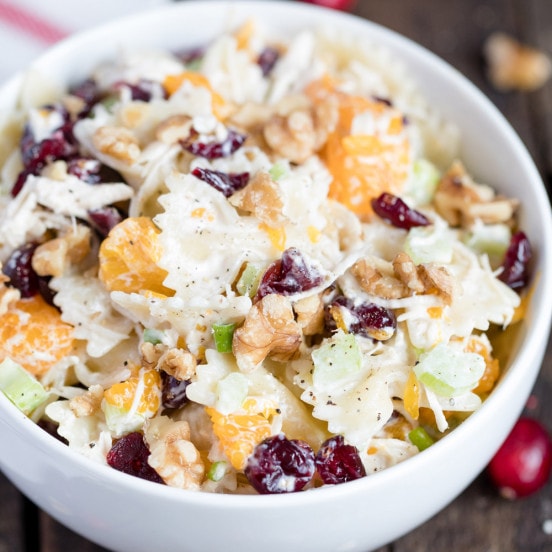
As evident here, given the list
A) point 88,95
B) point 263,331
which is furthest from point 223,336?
point 88,95

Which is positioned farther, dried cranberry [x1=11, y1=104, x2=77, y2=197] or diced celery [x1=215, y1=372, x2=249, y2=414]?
dried cranberry [x1=11, y1=104, x2=77, y2=197]

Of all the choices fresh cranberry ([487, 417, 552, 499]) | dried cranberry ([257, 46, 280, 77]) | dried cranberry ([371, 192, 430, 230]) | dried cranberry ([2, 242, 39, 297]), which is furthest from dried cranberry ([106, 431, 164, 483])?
dried cranberry ([257, 46, 280, 77])

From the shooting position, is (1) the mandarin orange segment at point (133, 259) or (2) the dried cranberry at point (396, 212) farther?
(2) the dried cranberry at point (396, 212)

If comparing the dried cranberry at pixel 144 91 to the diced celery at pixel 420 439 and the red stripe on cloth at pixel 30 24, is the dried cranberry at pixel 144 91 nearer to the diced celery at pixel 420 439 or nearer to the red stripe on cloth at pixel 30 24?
the red stripe on cloth at pixel 30 24

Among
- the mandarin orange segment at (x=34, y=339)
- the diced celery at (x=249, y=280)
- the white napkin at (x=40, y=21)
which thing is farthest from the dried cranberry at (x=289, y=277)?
the white napkin at (x=40, y=21)

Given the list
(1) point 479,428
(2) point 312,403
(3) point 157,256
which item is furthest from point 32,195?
(1) point 479,428

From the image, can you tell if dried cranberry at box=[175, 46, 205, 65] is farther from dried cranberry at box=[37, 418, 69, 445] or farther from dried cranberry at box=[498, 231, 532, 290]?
dried cranberry at box=[37, 418, 69, 445]

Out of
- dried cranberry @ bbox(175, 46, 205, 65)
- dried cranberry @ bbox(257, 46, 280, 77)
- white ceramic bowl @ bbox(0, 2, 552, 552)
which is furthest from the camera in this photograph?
dried cranberry @ bbox(175, 46, 205, 65)
